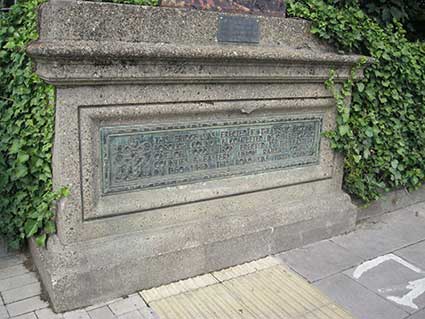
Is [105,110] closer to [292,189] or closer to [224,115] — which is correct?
[224,115]

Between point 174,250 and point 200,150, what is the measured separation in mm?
725

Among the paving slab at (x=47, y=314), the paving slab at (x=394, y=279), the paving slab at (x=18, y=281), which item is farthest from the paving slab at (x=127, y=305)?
the paving slab at (x=394, y=279)

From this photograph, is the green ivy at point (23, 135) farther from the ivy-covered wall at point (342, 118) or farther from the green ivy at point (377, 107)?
the green ivy at point (377, 107)

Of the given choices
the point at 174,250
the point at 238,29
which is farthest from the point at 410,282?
the point at 238,29

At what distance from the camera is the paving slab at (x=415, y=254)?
3.59 meters

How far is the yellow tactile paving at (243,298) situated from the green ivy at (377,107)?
52.7 inches

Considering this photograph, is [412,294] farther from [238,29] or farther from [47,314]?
[47,314]

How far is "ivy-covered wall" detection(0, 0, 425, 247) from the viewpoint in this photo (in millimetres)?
2803

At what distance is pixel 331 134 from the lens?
3730mm

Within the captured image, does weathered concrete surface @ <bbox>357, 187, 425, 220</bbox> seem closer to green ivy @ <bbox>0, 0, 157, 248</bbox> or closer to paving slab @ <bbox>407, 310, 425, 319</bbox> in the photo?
paving slab @ <bbox>407, 310, 425, 319</bbox>

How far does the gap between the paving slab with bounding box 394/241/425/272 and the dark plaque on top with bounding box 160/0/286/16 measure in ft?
7.37

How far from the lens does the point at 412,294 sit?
10.2ft

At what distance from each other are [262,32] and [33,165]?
1.88 meters

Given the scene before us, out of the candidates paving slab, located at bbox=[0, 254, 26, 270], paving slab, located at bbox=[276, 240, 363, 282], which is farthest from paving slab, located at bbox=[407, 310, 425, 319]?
paving slab, located at bbox=[0, 254, 26, 270]
